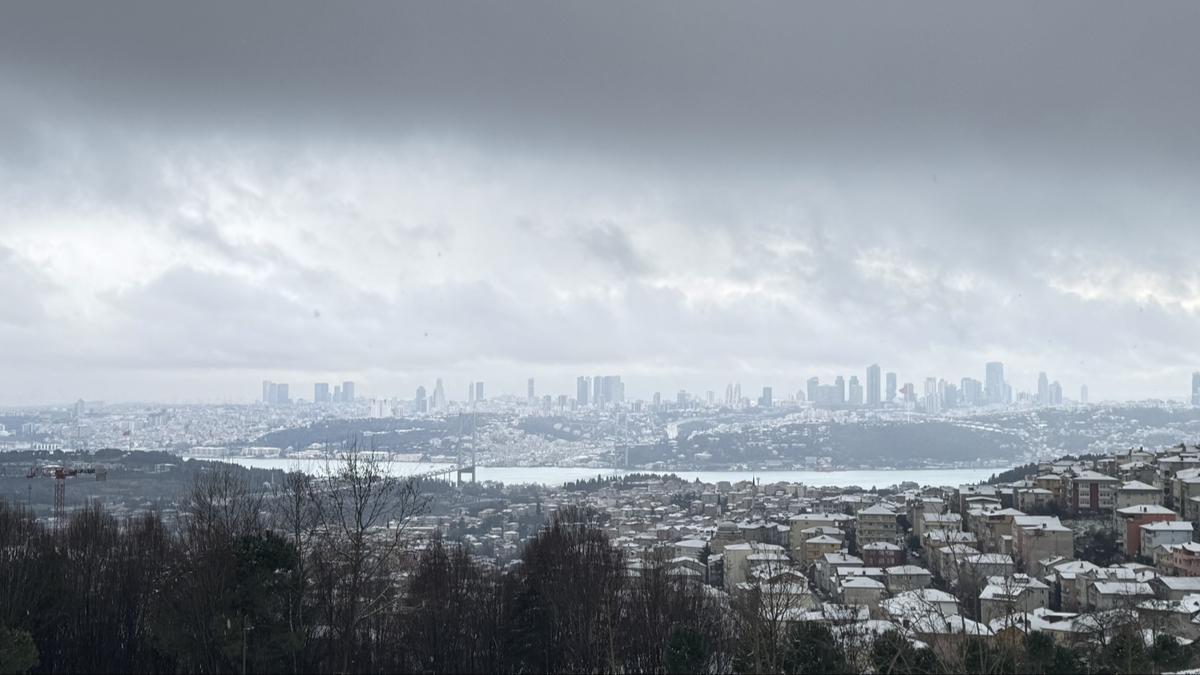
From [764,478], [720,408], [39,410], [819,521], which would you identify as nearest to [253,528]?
[819,521]

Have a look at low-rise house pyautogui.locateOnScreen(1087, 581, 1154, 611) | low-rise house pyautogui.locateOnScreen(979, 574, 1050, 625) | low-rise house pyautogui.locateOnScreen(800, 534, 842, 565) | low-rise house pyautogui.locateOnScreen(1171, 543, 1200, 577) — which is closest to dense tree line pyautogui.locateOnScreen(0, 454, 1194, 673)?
low-rise house pyautogui.locateOnScreen(1087, 581, 1154, 611)

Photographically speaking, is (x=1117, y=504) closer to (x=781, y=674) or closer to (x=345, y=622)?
(x=781, y=674)

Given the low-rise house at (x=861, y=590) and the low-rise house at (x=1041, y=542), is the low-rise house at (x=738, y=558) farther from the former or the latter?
the low-rise house at (x=1041, y=542)

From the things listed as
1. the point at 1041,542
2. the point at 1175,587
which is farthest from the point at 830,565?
Answer: the point at 1175,587

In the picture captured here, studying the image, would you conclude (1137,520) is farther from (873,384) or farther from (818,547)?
(873,384)

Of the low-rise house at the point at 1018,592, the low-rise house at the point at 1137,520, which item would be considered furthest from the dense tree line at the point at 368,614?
the low-rise house at the point at 1137,520
